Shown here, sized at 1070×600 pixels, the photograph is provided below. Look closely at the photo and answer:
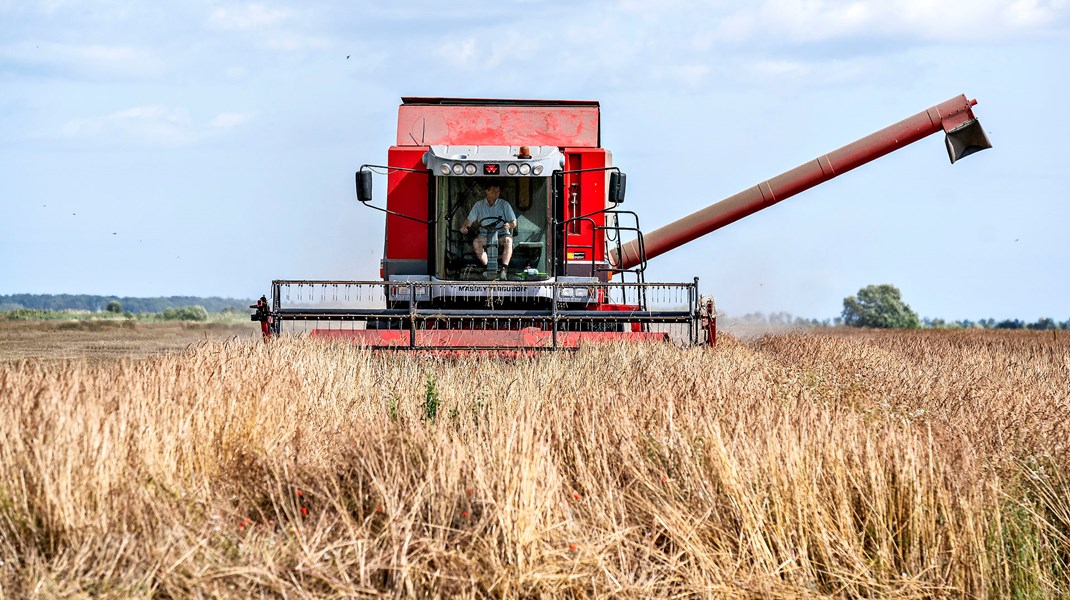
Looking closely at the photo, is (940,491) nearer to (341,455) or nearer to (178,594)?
(341,455)

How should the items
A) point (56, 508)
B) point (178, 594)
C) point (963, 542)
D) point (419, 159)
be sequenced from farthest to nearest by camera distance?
1. point (419, 159)
2. point (963, 542)
3. point (56, 508)
4. point (178, 594)

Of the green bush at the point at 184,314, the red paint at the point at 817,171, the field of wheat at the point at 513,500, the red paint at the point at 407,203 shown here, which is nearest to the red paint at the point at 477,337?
the red paint at the point at 407,203

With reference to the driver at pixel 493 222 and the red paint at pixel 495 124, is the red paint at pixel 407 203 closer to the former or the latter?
the red paint at pixel 495 124

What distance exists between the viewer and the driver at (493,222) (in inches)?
545

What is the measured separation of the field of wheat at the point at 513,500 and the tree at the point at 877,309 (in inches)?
2413

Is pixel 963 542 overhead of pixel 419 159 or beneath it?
beneath

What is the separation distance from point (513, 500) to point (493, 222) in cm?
890

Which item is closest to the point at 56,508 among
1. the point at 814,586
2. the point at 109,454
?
the point at 109,454

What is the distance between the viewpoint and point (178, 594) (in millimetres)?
4734

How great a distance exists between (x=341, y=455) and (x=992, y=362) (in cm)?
1058

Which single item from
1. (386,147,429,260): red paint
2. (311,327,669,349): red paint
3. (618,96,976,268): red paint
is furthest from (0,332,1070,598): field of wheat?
(618,96,976,268): red paint

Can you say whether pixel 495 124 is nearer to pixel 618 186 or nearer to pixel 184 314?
pixel 618 186

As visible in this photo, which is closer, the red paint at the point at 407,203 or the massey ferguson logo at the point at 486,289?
the massey ferguson logo at the point at 486,289

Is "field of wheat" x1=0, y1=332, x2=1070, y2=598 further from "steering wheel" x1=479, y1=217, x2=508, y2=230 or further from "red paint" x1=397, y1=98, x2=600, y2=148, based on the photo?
"red paint" x1=397, y1=98, x2=600, y2=148
